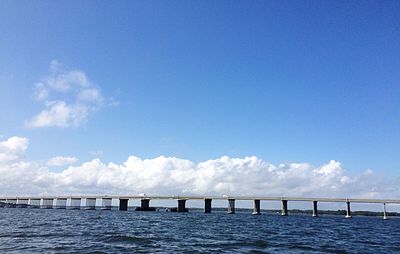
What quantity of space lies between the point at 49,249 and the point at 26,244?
5.12 metres

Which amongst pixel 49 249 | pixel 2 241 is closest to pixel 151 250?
pixel 49 249

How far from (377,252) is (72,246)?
34.2m

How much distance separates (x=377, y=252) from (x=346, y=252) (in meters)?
4.70

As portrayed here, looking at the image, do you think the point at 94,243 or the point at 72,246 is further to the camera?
the point at 94,243

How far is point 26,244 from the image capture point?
40.1m

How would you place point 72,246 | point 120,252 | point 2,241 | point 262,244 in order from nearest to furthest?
point 120,252 < point 72,246 < point 2,241 < point 262,244

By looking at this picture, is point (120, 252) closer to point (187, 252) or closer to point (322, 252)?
point (187, 252)

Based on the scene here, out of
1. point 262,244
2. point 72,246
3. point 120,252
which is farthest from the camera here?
point 262,244

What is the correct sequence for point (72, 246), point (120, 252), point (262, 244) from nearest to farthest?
point (120, 252) < point (72, 246) < point (262, 244)

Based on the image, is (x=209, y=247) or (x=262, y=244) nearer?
(x=209, y=247)

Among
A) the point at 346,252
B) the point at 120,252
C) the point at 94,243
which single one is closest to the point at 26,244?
the point at 94,243

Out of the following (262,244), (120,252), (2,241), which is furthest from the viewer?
(262,244)

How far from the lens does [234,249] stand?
40.7 m

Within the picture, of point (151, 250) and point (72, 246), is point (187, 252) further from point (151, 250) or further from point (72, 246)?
point (72, 246)
